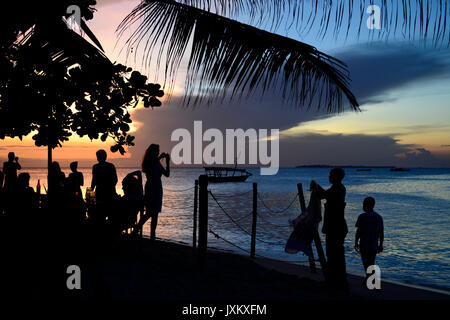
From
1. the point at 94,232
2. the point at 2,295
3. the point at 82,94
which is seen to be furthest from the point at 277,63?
the point at 94,232

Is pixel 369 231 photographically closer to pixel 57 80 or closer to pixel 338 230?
→ pixel 338 230

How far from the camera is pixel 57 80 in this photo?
303cm

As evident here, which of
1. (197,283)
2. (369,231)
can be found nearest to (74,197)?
(197,283)

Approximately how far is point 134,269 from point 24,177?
351 centimetres

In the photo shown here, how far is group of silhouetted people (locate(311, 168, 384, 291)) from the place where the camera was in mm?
5199

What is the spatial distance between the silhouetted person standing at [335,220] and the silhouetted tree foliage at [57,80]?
2935 millimetres

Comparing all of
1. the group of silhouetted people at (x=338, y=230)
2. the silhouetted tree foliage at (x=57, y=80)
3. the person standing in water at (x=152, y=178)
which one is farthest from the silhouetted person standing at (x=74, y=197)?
the group of silhouetted people at (x=338, y=230)

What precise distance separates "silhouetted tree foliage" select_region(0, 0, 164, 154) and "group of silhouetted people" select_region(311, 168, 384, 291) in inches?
117

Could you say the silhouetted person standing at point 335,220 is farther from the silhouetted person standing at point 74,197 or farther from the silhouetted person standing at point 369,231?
the silhouetted person standing at point 74,197

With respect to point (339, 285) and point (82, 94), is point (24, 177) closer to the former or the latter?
point (82, 94)

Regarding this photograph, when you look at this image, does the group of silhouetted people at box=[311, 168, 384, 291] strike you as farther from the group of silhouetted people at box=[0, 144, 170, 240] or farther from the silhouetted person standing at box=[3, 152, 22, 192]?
the silhouetted person standing at box=[3, 152, 22, 192]

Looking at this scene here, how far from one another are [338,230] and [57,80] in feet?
14.0

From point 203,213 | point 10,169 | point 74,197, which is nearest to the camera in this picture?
point 203,213

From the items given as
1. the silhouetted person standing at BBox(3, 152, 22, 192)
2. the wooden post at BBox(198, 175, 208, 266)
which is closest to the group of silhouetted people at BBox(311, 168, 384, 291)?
the wooden post at BBox(198, 175, 208, 266)
